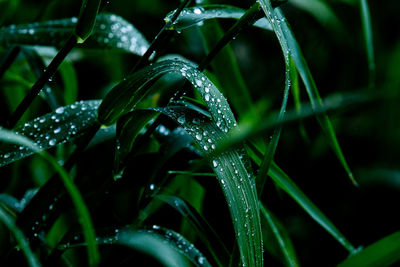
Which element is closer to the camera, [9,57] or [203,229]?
[203,229]

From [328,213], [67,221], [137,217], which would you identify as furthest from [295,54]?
[328,213]

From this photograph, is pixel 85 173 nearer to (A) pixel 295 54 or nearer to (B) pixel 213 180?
(B) pixel 213 180

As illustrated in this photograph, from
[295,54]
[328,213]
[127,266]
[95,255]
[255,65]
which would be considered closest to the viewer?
[95,255]

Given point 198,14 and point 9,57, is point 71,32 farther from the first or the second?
point 198,14

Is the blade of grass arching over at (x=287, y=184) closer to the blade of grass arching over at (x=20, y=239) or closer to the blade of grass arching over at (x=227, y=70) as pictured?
the blade of grass arching over at (x=227, y=70)

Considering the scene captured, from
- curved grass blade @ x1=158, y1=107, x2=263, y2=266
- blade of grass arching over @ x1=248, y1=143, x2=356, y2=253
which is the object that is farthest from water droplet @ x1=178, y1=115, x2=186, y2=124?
blade of grass arching over @ x1=248, y1=143, x2=356, y2=253

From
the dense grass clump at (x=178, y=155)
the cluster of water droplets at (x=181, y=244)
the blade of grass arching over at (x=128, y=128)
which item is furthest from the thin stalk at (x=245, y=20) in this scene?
the cluster of water droplets at (x=181, y=244)

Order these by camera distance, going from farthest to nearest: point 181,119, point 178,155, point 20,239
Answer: point 178,155 → point 181,119 → point 20,239

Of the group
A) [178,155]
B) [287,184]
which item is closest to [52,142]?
[178,155]
